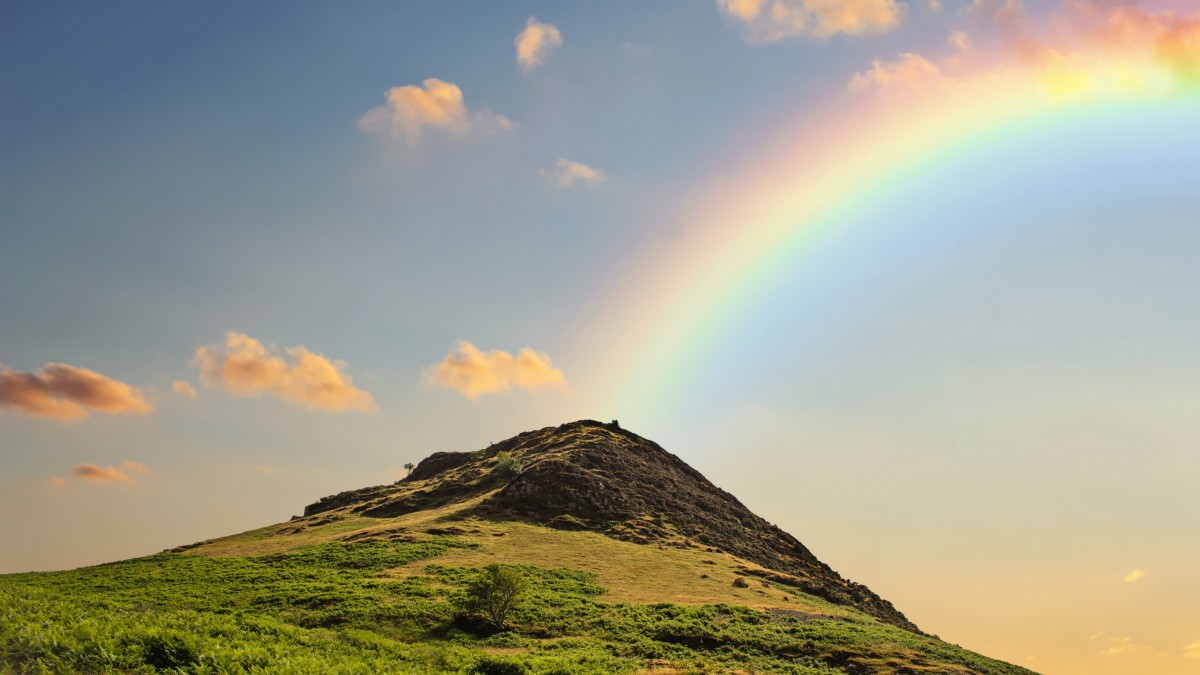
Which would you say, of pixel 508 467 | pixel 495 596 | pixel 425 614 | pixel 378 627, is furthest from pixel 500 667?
pixel 508 467

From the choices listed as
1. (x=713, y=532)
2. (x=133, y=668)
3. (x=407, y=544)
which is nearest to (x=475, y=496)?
(x=407, y=544)

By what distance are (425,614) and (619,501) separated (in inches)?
1600

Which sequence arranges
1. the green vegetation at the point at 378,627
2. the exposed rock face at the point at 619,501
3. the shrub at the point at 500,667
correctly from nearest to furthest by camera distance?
the green vegetation at the point at 378,627, the shrub at the point at 500,667, the exposed rock face at the point at 619,501

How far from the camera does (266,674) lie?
16609 mm

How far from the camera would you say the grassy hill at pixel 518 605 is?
20953 millimetres

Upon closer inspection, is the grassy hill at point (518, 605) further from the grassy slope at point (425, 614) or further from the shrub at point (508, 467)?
the shrub at point (508, 467)

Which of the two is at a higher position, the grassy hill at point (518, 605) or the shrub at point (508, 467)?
the shrub at point (508, 467)

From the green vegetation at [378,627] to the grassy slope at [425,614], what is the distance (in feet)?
0.37

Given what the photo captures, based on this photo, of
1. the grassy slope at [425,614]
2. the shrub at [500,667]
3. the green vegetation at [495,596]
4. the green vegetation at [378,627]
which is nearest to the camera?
the green vegetation at [378,627]

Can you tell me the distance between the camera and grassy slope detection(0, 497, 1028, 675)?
61.5 ft

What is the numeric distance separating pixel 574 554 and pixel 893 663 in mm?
32220

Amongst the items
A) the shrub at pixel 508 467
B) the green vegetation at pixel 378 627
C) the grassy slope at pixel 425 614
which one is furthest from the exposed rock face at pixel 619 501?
the green vegetation at pixel 378 627

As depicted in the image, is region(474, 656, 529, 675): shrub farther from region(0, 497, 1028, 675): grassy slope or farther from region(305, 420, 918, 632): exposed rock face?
region(305, 420, 918, 632): exposed rock face

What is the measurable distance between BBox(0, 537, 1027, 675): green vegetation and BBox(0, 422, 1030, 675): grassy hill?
14cm
